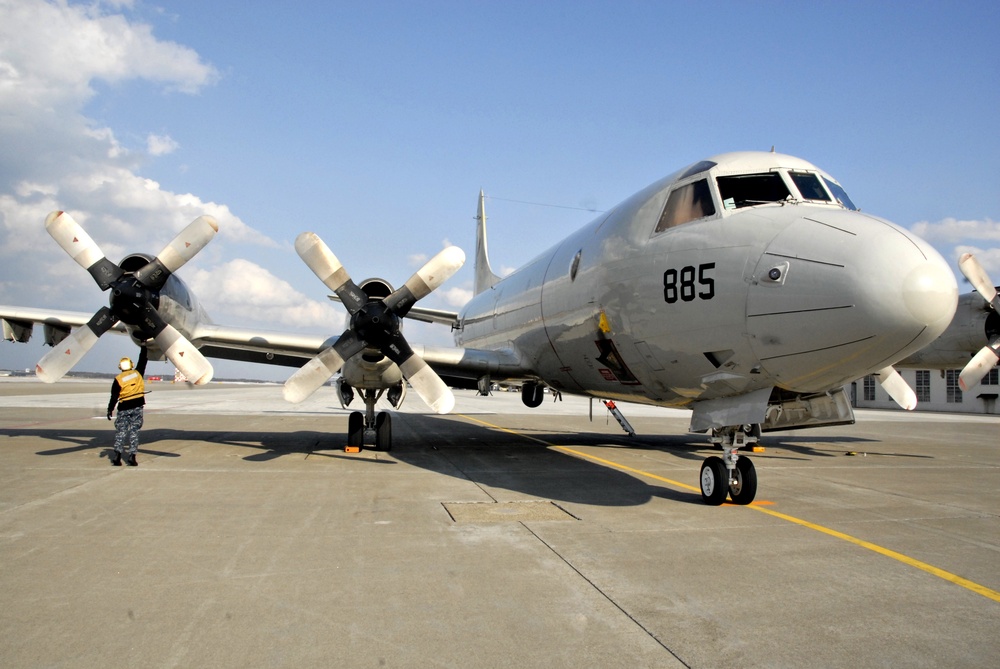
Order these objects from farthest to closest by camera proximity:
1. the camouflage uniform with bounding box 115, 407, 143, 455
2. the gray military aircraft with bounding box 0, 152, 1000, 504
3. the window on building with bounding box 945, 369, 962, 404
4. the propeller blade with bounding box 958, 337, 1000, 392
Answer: the window on building with bounding box 945, 369, 962, 404
the propeller blade with bounding box 958, 337, 1000, 392
the camouflage uniform with bounding box 115, 407, 143, 455
the gray military aircraft with bounding box 0, 152, 1000, 504

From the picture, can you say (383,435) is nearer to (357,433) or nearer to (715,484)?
(357,433)

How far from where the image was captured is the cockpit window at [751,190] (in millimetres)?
7840

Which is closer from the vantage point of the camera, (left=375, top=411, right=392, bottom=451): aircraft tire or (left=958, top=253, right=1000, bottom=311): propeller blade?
(left=375, top=411, right=392, bottom=451): aircraft tire

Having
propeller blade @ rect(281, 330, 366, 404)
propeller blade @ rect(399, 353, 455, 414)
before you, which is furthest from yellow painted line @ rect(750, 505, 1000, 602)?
propeller blade @ rect(281, 330, 366, 404)

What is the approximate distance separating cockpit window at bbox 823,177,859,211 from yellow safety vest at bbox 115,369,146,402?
10693 mm

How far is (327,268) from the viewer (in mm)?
11242

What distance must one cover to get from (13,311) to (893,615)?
52.1ft

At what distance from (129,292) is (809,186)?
10611mm

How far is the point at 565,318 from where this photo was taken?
441 inches

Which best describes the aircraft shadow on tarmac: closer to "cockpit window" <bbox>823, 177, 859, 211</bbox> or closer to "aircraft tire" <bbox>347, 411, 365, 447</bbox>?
"aircraft tire" <bbox>347, 411, 365, 447</bbox>

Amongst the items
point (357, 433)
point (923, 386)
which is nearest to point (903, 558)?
point (357, 433)

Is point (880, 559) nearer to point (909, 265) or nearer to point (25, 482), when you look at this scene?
point (909, 265)

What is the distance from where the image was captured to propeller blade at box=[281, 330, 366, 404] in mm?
10711

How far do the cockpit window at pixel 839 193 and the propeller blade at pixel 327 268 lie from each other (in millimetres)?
7278
